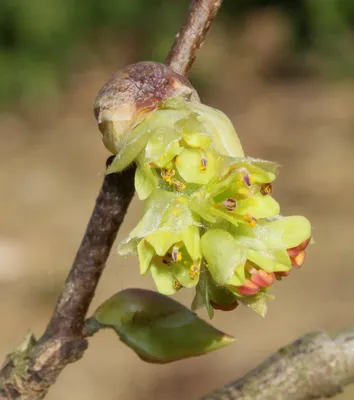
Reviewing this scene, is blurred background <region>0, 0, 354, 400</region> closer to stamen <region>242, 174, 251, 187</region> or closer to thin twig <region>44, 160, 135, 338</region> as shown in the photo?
thin twig <region>44, 160, 135, 338</region>

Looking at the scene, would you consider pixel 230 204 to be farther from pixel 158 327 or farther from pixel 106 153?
pixel 106 153

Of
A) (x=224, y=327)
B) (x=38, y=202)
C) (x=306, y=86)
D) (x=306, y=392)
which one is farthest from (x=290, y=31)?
(x=306, y=392)

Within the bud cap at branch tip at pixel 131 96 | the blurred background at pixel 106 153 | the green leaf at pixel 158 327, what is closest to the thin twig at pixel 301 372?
the green leaf at pixel 158 327

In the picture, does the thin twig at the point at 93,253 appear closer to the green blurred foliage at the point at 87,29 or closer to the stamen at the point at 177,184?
the stamen at the point at 177,184

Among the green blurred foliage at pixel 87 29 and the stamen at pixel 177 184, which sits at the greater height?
the green blurred foliage at pixel 87 29

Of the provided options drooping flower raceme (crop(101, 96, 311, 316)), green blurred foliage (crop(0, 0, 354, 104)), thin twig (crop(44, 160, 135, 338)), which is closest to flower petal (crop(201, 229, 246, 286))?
drooping flower raceme (crop(101, 96, 311, 316))

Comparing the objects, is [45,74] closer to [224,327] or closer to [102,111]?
[224,327]
